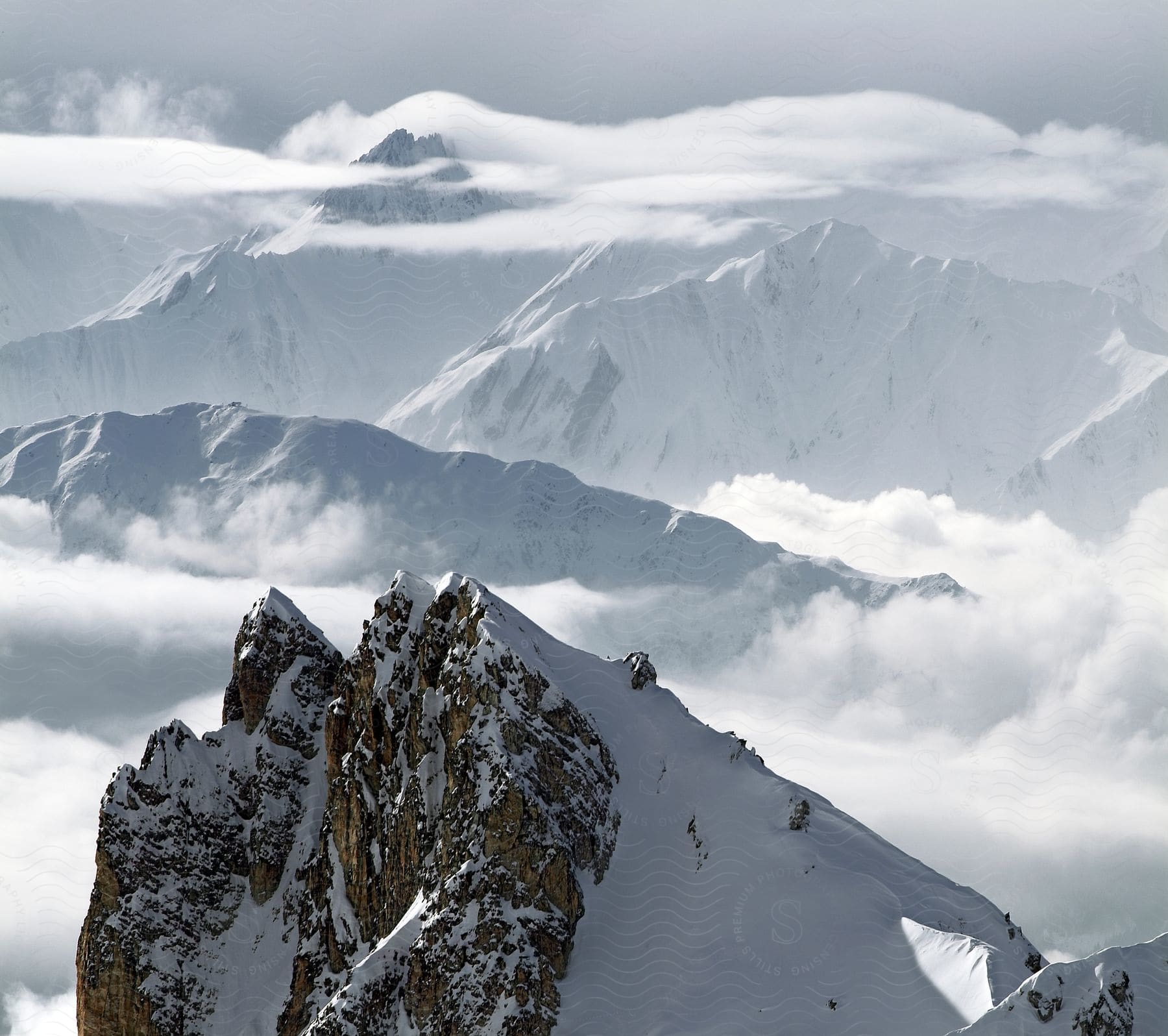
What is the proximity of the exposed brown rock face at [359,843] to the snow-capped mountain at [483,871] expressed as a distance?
0.76 feet

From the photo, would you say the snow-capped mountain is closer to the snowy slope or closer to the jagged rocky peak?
the jagged rocky peak

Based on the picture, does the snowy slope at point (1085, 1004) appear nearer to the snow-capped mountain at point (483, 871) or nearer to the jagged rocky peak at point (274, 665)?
the snow-capped mountain at point (483, 871)

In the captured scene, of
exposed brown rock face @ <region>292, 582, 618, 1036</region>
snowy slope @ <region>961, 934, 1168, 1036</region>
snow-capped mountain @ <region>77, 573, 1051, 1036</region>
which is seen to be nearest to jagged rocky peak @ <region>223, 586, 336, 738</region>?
snow-capped mountain @ <region>77, 573, 1051, 1036</region>

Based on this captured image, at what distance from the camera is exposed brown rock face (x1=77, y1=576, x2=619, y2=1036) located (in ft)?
391

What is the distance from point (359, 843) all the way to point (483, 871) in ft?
60.1

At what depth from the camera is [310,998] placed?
132m

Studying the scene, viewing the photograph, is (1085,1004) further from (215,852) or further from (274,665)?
(274,665)

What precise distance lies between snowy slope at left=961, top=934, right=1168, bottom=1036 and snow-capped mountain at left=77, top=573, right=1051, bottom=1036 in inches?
272

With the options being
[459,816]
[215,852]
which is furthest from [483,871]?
[215,852]

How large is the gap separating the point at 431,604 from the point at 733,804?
119 feet

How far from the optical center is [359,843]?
13362 centimetres

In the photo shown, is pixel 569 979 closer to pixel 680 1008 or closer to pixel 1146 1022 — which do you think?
pixel 680 1008

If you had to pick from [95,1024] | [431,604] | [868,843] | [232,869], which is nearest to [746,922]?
[868,843]

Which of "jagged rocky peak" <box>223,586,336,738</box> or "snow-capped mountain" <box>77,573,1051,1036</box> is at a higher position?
"jagged rocky peak" <box>223,586,336,738</box>
